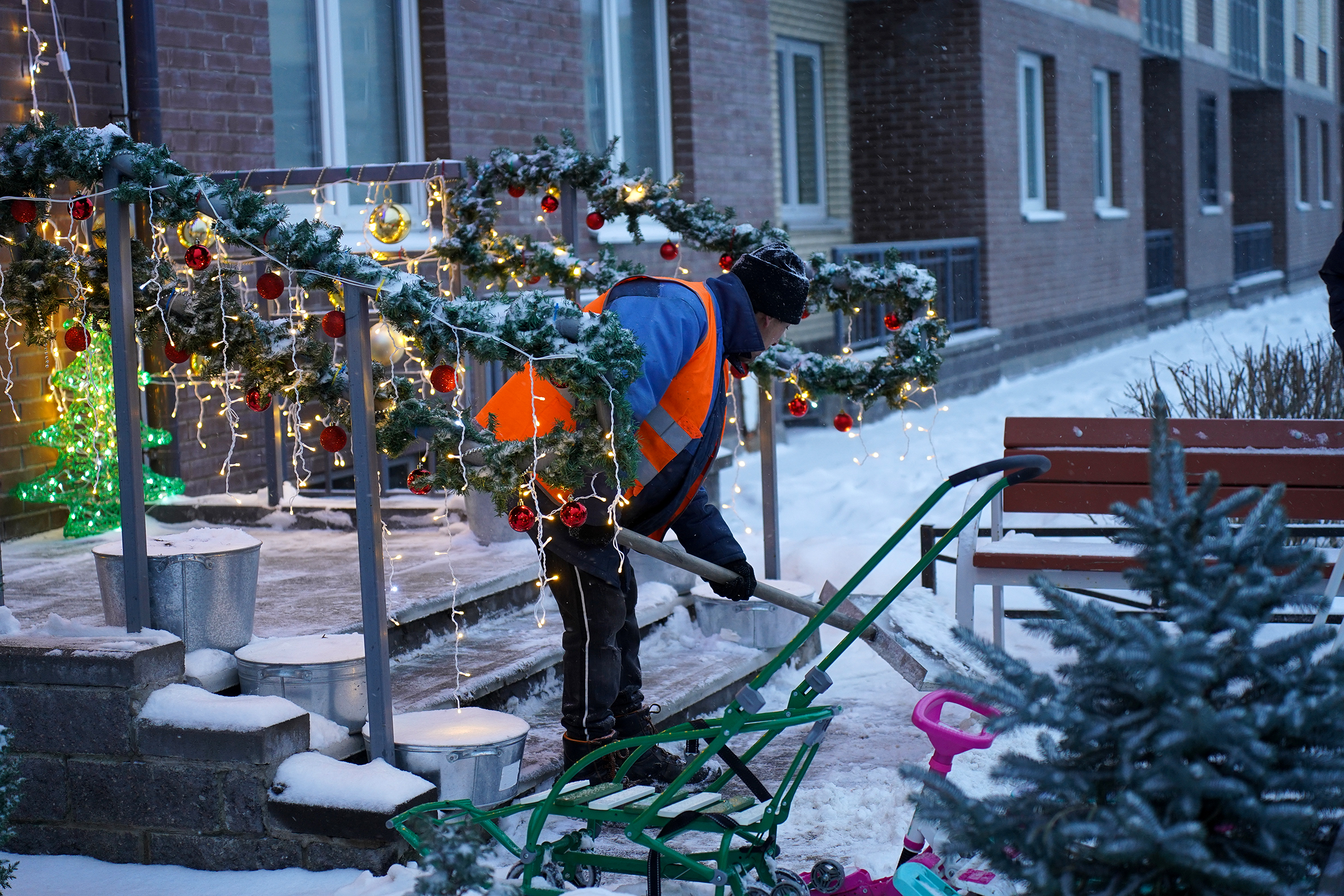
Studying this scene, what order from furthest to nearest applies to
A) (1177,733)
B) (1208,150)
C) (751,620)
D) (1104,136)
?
(1208,150)
(1104,136)
(751,620)
(1177,733)

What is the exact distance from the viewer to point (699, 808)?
330 centimetres

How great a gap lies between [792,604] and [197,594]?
1.74 metres

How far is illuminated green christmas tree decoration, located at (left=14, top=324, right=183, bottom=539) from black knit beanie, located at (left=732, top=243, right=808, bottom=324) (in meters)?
2.99

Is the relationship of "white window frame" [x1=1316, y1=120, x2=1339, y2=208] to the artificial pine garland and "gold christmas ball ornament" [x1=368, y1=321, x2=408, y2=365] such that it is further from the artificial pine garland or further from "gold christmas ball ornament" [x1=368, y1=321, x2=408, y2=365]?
the artificial pine garland

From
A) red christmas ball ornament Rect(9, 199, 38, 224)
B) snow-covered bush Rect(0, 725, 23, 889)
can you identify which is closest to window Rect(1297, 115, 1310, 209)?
red christmas ball ornament Rect(9, 199, 38, 224)

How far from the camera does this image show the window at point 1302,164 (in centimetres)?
3012

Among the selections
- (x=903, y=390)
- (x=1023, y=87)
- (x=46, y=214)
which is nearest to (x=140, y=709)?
(x=46, y=214)

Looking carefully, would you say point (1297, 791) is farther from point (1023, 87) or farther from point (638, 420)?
point (1023, 87)

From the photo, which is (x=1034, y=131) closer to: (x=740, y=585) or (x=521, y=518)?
(x=740, y=585)

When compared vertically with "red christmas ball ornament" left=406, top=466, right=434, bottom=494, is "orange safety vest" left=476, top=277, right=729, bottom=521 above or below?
above

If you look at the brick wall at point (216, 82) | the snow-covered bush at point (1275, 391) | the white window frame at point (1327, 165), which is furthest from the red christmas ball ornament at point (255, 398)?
the white window frame at point (1327, 165)

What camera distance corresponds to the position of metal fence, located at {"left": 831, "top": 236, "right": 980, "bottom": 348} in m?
13.0

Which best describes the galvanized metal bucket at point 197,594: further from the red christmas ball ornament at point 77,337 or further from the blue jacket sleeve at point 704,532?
the blue jacket sleeve at point 704,532

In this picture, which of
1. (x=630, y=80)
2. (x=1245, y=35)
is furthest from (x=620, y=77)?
(x=1245, y=35)
